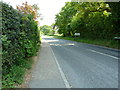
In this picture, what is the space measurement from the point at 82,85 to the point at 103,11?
16478 mm

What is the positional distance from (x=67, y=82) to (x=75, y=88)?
510 mm

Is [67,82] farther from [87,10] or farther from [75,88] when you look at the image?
[87,10]

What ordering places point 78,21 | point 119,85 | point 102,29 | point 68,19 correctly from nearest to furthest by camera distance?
point 119,85
point 102,29
point 78,21
point 68,19

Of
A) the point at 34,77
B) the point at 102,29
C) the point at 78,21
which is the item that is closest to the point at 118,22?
the point at 102,29

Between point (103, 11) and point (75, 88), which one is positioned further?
point (103, 11)

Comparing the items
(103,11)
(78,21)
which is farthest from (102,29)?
(78,21)

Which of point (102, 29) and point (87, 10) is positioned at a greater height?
point (87, 10)

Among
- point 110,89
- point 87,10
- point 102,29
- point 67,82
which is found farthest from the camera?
point 102,29

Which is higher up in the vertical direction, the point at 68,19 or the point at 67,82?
the point at 68,19

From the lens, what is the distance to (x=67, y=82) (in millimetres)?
3842

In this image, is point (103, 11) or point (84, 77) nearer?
point (84, 77)

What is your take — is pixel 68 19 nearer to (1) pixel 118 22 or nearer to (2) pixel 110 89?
(1) pixel 118 22

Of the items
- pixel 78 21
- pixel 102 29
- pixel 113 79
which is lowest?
pixel 113 79

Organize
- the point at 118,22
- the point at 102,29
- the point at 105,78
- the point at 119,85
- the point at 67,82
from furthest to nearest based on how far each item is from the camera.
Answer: the point at 102,29
the point at 118,22
the point at 105,78
the point at 67,82
the point at 119,85
